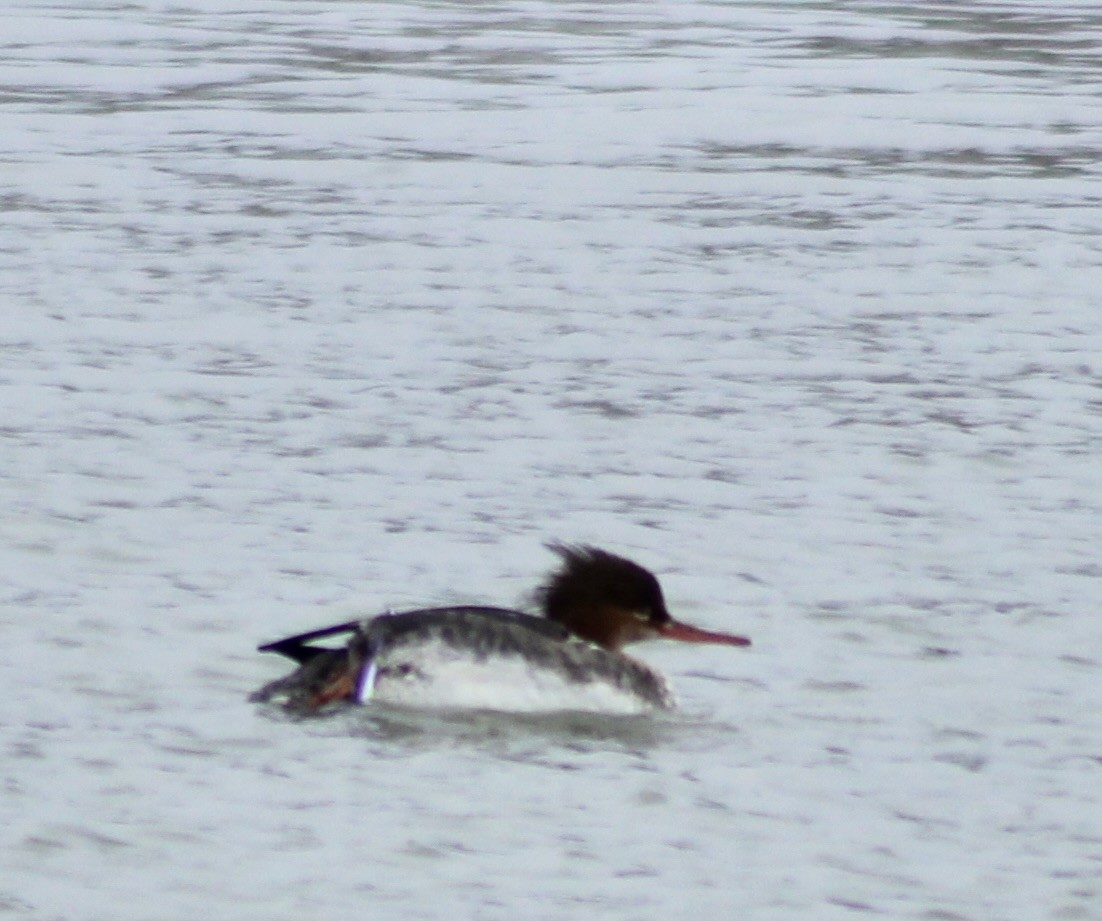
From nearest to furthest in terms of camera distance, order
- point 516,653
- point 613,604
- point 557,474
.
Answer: point 516,653 < point 613,604 < point 557,474

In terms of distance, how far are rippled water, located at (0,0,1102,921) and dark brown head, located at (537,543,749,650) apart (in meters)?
0.21

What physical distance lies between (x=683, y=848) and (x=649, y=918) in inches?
17.8

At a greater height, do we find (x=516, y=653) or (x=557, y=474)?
(x=516, y=653)

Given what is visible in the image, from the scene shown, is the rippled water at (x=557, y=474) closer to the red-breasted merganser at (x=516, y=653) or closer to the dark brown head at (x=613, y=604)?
the red-breasted merganser at (x=516, y=653)

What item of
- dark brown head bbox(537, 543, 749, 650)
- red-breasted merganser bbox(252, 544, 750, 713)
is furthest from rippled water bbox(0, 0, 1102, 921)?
dark brown head bbox(537, 543, 749, 650)

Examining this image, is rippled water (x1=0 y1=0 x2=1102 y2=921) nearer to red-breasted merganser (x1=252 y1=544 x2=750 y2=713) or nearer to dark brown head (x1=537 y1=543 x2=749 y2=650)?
red-breasted merganser (x1=252 y1=544 x2=750 y2=713)

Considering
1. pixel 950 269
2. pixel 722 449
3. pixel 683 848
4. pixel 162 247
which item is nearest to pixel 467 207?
pixel 162 247

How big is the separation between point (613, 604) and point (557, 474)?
264 centimetres

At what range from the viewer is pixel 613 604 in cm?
830

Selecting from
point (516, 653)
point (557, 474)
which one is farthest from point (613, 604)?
point (557, 474)

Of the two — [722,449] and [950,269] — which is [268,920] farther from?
[950,269]

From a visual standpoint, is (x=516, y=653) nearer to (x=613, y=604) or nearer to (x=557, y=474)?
(x=613, y=604)

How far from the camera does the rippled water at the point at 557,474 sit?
6.96 metres

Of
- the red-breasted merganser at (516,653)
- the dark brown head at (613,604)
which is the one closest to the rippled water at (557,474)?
the red-breasted merganser at (516,653)
